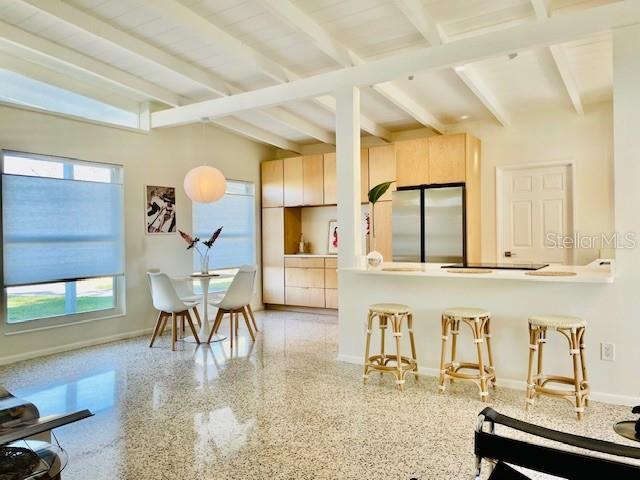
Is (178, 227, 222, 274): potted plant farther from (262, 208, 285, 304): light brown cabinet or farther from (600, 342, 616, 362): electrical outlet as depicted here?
(600, 342, 616, 362): electrical outlet

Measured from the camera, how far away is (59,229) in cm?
481

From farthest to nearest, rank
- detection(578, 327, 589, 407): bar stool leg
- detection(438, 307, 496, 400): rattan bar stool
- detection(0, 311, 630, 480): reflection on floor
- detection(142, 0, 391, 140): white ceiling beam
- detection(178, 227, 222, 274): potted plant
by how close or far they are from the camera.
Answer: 1. detection(178, 227, 222, 274): potted plant
2. detection(142, 0, 391, 140): white ceiling beam
3. detection(438, 307, 496, 400): rattan bar stool
4. detection(578, 327, 589, 407): bar stool leg
5. detection(0, 311, 630, 480): reflection on floor

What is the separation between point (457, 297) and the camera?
3.76 metres

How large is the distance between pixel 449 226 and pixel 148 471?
15.4 ft

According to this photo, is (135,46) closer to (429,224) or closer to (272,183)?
(272,183)

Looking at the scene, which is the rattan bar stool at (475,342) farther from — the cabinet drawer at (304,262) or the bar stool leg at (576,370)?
the cabinet drawer at (304,262)

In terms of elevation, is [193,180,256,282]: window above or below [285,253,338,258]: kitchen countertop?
above

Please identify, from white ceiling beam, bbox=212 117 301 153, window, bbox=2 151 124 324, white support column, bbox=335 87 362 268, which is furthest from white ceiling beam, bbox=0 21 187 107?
white support column, bbox=335 87 362 268

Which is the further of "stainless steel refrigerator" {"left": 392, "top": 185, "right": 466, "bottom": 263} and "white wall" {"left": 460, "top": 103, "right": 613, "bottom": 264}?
"stainless steel refrigerator" {"left": 392, "top": 185, "right": 466, "bottom": 263}

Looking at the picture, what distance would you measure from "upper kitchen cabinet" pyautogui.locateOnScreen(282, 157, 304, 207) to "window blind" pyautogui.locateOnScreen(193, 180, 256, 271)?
1.94ft

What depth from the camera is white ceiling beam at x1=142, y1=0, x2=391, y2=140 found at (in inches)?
132

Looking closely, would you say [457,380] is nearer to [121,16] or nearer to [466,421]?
[466,421]

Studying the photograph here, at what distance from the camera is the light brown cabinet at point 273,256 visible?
7355 mm

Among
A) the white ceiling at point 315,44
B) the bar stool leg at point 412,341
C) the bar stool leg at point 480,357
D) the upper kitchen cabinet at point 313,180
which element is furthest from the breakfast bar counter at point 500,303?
the upper kitchen cabinet at point 313,180
